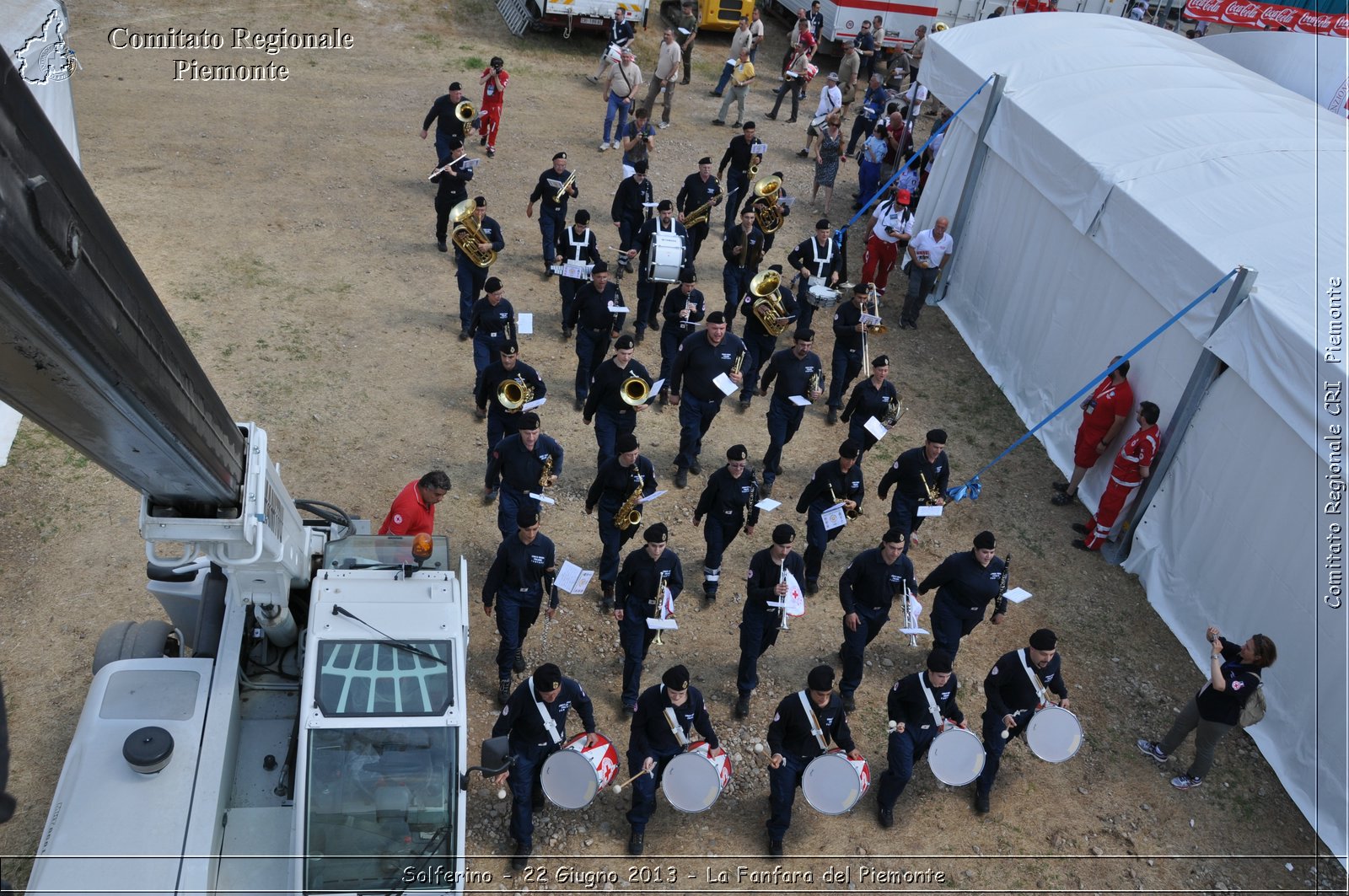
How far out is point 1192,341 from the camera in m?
10.7

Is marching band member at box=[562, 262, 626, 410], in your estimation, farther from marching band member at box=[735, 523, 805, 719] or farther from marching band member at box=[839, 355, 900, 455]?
marching band member at box=[735, 523, 805, 719]

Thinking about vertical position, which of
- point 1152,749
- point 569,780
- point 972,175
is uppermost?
point 972,175

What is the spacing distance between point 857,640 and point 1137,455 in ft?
13.5

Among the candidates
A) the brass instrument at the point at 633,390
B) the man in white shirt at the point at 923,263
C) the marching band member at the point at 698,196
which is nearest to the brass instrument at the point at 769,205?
the marching band member at the point at 698,196

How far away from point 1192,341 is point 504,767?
8.33 meters

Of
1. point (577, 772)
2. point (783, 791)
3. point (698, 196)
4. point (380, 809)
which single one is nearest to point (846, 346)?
point (698, 196)

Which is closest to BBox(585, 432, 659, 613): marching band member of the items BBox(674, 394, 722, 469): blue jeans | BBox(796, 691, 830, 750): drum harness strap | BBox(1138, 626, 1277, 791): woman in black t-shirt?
BBox(674, 394, 722, 469): blue jeans

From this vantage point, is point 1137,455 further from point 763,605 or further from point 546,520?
point 546,520

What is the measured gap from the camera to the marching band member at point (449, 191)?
1464 centimetres

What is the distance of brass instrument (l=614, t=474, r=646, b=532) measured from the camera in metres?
9.66

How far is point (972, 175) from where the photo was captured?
611 inches

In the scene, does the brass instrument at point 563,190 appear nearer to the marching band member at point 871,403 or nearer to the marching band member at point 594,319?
the marching band member at point 594,319

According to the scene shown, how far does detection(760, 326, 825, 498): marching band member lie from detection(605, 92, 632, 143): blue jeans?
31.6 feet

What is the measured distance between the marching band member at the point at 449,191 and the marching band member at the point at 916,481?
7635mm
